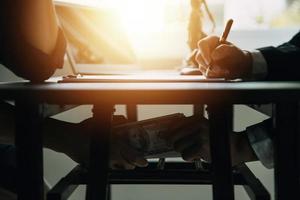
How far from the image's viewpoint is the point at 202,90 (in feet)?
2.03

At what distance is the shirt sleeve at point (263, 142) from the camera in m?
0.89

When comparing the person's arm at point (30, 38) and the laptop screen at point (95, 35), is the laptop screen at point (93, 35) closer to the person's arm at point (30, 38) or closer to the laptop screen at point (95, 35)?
the laptop screen at point (95, 35)

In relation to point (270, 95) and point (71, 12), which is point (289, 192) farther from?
point (71, 12)

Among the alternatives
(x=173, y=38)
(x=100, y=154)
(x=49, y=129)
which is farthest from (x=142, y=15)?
(x=100, y=154)

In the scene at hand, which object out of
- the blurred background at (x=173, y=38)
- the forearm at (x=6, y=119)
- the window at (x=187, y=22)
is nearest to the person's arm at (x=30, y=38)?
the forearm at (x=6, y=119)

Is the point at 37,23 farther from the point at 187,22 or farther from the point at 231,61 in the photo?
the point at 187,22

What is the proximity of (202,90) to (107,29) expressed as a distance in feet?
3.14

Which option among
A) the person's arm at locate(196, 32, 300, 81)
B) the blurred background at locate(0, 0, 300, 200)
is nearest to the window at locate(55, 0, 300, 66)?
the blurred background at locate(0, 0, 300, 200)

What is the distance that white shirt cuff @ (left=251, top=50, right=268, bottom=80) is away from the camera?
840mm

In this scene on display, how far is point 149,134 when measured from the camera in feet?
2.87

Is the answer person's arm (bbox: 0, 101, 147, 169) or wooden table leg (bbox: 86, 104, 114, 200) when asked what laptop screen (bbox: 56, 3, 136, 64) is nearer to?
person's arm (bbox: 0, 101, 147, 169)

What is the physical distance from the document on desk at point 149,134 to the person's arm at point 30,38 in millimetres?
189

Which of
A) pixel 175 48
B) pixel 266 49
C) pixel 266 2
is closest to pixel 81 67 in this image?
pixel 175 48

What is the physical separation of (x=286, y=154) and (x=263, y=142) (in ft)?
0.70
